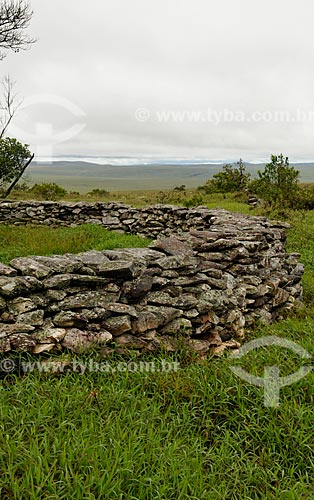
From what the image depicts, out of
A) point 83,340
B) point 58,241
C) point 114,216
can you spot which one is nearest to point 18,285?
point 83,340

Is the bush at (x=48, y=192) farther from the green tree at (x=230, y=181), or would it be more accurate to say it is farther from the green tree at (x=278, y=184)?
the green tree at (x=278, y=184)

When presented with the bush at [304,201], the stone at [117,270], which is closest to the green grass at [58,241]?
the stone at [117,270]

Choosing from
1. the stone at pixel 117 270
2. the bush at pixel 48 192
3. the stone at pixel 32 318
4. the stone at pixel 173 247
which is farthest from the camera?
the bush at pixel 48 192

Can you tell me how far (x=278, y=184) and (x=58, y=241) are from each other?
14401mm

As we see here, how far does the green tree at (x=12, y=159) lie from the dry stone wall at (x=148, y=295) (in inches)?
730

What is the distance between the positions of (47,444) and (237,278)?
4.02m

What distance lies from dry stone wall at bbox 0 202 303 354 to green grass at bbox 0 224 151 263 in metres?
3.52

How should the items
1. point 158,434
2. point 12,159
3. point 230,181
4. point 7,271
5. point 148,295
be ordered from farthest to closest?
1. point 230,181
2. point 12,159
3. point 148,295
4. point 7,271
5. point 158,434

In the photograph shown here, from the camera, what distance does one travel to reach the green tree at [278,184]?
1989 cm

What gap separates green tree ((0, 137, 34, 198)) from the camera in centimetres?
2216

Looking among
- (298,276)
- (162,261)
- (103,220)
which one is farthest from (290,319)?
(103,220)

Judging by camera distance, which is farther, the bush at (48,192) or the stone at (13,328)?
the bush at (48,192)

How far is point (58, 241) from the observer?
988cm

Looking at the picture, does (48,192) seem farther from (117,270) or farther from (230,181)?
(117,270)
